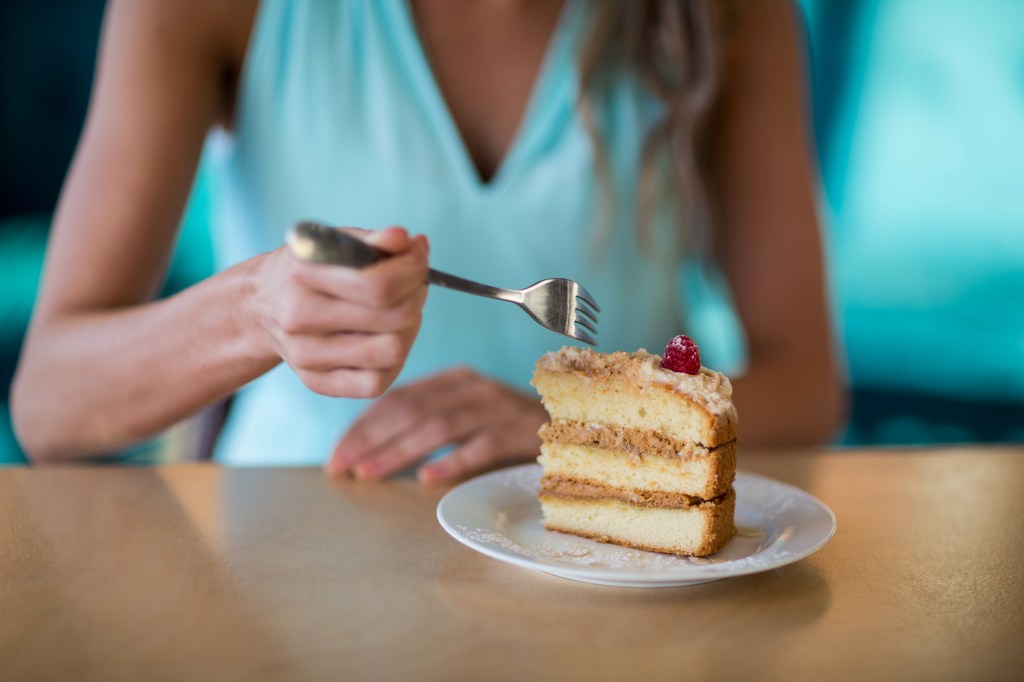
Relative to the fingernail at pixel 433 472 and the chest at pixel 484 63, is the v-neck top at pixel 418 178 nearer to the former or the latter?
the chest at pixel 484 63

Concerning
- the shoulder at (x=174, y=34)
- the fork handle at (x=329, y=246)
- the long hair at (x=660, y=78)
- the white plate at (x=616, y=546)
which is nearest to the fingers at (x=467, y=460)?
the white plate at (x=616, y=546)

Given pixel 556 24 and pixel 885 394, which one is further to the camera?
pixel 885 394

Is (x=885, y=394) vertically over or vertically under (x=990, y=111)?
under

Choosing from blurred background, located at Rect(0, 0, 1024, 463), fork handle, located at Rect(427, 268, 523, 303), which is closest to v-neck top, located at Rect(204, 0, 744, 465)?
fork handle, located at Rect(427, 268, 523, 303)

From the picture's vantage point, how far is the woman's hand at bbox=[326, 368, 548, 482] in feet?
4.06

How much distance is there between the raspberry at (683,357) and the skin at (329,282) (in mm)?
261

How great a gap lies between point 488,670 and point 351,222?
3.62 feet

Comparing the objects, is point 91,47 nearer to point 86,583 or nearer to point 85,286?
point 85,286

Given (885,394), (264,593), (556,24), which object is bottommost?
(885,394)

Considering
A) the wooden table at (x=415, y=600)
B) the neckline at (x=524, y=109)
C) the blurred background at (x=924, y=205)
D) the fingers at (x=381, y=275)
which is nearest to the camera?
the wooden table at (x=415, y=600)

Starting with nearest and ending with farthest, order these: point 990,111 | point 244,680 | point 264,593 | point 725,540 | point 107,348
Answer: point 244,680
point 264,593
point 725,540
point 107,348
point 990,111

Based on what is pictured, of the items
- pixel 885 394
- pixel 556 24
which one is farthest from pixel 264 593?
pixel 885 394

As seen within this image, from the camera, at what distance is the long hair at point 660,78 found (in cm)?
168

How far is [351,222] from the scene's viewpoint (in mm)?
1681
